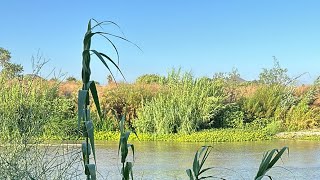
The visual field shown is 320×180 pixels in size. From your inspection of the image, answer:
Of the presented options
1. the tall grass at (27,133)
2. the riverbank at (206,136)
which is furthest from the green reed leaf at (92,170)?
the riverbank at (206,136)

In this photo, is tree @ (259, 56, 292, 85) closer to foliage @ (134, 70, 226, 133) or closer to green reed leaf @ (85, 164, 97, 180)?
foliage @ (134, 70, 226, 133)

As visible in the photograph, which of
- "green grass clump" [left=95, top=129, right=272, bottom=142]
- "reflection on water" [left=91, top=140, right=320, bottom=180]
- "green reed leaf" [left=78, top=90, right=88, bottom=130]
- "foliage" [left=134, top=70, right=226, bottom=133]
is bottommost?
"reflection on water" [left=91, top=140, right=320, bottom=180]

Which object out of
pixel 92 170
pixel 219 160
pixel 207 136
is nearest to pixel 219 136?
pixel 207 136

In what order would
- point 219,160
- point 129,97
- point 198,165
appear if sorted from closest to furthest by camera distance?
point 198,165
point 219,160
point 129,97

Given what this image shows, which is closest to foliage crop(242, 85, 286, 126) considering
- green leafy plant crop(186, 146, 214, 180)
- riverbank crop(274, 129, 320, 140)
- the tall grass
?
riverbank crop(274, 129, 320, 140)

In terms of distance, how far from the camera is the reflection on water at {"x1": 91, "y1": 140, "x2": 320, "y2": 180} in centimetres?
618

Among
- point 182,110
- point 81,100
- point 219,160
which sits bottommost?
point 219,160

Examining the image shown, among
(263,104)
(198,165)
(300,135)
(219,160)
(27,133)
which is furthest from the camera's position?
(263,104)

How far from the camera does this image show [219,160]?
→ 298 inches

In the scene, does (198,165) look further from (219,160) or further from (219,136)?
(219,136)

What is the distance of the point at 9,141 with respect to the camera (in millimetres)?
3625

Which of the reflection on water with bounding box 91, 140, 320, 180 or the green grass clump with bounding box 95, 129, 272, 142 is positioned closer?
the reflection on water with bounding box 91, 140, 320, 180

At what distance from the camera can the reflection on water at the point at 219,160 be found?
6.18 meters

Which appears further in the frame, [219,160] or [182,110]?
[182,110]
